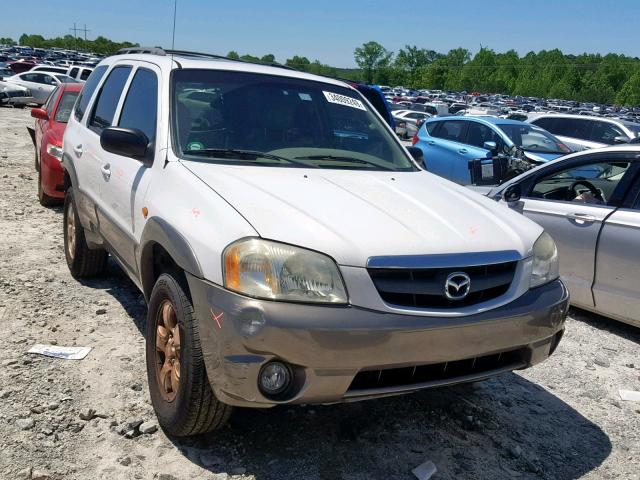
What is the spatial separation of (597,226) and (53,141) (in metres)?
5.97

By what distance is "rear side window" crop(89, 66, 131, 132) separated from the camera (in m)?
4.54

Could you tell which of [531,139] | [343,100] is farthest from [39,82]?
[343,100]

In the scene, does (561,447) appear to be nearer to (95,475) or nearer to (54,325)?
(95,475)

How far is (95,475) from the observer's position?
2.82m

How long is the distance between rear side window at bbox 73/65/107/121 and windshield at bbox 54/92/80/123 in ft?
8.77

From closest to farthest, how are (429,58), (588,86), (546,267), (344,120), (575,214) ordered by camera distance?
1. (546,267)
2. (344,120)
3. (575,214)
4. (588,86)
5. (429,58)

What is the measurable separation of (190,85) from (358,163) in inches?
43.1

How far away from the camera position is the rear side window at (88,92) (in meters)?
5.22

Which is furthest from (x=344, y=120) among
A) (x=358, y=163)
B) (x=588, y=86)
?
(x=588, y=86)

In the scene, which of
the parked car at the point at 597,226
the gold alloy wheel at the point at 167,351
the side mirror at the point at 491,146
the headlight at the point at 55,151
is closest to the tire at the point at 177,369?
the gold alloy wheel at the point at 167,351

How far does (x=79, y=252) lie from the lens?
205 inches

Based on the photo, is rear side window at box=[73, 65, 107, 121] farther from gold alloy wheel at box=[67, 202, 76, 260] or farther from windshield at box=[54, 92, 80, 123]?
windshield at box=[54, 92, 80, 123]

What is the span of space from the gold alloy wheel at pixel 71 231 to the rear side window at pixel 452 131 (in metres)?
8.44

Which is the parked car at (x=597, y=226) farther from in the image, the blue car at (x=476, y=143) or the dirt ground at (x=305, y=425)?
the blue car at (x=476, y=143)
